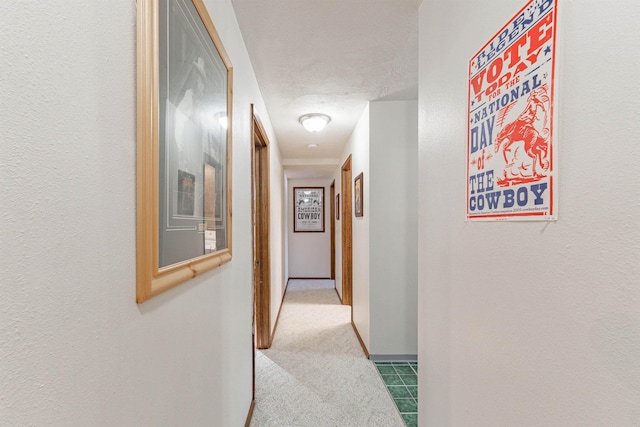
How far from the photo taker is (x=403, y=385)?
7.71ft

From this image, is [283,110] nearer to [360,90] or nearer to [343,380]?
[360,90]

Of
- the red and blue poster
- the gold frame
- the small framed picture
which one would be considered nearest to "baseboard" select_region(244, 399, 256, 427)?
the gold frame

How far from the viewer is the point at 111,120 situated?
22.7 inches

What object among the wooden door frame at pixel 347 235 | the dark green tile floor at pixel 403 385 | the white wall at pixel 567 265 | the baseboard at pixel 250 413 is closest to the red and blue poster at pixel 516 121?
the white wall at pixel 567 265

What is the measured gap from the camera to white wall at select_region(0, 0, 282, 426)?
39 centimetres

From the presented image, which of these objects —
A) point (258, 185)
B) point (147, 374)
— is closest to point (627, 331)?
point (147, 374)

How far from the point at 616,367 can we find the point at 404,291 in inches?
90.0

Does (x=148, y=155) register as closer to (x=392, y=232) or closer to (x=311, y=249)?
(x=392, y=232)

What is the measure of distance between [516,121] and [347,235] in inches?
139

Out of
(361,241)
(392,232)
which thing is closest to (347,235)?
(361,241)

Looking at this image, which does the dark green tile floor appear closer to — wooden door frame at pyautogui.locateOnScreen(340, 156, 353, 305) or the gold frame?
wooden door frame at pyautogui.locateOnScreen(340, 156, 353, 305)

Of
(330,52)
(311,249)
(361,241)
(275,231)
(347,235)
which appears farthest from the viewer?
(311,249)

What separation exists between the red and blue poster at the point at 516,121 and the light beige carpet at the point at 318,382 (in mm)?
1722

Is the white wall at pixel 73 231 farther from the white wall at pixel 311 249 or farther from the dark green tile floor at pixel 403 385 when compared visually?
the white wall at pixel 311 249
